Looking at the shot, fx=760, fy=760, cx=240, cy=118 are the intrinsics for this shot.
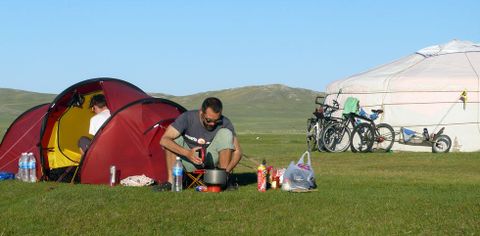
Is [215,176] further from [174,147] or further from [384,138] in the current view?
[384,138]

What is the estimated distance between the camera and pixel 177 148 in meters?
9.18

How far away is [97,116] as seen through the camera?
36.6 ft

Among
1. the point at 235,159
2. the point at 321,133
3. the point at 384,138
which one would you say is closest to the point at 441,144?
the point at 384,138

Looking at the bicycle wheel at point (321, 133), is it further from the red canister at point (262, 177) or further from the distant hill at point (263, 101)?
the distant hill at point (263, 101)

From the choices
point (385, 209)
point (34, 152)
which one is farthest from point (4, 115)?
point (385, 209)

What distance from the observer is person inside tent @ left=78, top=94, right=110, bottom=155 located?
11117mm

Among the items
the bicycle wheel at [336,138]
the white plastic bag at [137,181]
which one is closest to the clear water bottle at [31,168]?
the white plastic bag at [137,181]

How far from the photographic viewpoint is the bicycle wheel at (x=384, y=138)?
62.5ft

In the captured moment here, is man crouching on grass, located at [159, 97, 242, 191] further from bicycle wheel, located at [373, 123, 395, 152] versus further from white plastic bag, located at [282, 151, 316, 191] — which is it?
bicycle wheel, located at [373, 123, 395, 152]

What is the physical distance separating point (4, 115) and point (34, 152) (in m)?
76.2

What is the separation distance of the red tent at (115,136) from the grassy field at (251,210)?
72cm

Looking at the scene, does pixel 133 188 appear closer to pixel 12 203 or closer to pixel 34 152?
pixel 12 203

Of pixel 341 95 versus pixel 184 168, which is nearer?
pixel 184 168

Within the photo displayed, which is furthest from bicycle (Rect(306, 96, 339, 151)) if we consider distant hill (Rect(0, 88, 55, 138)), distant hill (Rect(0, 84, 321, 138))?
distant hill (Rect(0, 88, 55, 138))
